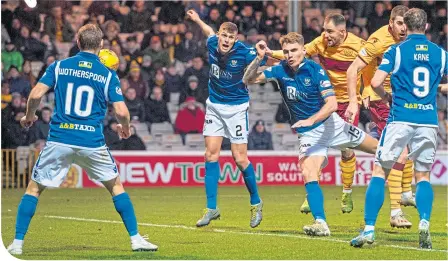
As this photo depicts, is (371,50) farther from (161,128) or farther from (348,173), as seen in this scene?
(161,128)

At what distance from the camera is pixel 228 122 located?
13938mm

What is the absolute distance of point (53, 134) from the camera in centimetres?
1086

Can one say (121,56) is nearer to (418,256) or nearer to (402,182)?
(402,182)

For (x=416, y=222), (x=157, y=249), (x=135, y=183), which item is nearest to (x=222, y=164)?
(x=135, y=183)

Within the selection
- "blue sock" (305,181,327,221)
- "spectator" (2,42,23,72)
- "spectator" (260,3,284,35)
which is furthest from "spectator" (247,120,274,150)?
"blue sock" (305,181,327,221)

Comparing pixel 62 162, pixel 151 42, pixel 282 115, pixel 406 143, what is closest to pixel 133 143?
pixel 151 42

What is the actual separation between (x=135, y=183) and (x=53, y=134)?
1193 cm

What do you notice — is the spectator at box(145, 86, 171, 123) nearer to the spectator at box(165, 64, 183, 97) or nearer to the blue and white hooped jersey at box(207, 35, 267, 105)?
the spectator at box(165, 64, 183, 97)

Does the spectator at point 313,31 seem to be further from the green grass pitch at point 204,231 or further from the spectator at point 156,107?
the green grass pitch at point 204,231

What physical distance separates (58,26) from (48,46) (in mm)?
909

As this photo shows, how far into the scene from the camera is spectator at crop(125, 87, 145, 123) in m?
24.4

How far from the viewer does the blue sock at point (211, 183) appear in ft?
44.8

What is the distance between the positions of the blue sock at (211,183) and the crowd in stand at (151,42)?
383 inches

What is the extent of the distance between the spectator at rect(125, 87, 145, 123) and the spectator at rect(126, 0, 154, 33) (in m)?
2.26
